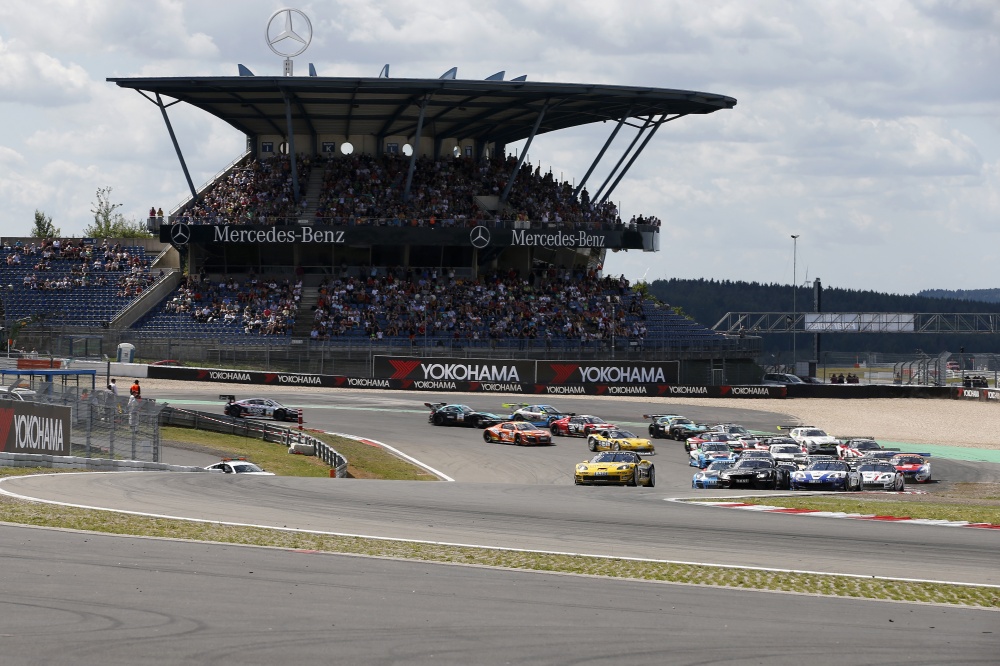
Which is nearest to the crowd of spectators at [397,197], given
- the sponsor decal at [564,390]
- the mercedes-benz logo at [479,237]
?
the mercedes-benz logo at [479,237]

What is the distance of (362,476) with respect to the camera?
120 feet

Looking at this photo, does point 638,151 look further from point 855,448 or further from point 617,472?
point 617,472

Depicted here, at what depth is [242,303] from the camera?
229 feet

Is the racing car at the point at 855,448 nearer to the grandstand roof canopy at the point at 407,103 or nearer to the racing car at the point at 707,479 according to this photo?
the racing car at the point at 707,479

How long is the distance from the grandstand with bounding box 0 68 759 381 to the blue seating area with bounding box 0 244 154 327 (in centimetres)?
12

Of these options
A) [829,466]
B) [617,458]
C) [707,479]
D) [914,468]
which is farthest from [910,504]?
[914,468]

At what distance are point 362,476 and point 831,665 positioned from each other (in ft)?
86.4

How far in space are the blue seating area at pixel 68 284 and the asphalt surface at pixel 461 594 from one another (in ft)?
163

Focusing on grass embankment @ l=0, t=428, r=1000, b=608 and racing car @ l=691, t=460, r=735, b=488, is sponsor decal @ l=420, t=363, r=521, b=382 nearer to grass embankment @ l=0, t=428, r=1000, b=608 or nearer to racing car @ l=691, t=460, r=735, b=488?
racing car @ l=691, t=460, r=735, b=488

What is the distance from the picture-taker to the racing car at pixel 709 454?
126 ft

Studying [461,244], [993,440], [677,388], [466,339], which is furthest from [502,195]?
[993,440]

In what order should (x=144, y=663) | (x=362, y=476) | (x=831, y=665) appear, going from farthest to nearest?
(x=362, y=476), (x=831, y=665), (x=144, y=663)

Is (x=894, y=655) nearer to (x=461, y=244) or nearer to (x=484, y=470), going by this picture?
(x=484, y=470)

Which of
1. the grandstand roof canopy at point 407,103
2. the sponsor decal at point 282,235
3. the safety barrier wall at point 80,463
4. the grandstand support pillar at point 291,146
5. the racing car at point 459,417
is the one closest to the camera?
the safety barrier wall at point 80,463
